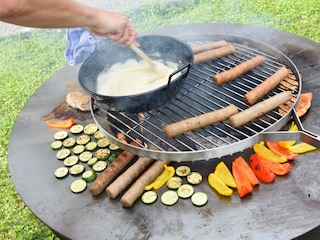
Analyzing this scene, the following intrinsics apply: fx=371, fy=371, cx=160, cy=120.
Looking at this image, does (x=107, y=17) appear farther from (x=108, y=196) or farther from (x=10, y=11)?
(x=108, y=196)

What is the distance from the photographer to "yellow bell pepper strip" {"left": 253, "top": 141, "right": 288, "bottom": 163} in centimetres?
278

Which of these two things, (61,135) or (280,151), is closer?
(280,151)

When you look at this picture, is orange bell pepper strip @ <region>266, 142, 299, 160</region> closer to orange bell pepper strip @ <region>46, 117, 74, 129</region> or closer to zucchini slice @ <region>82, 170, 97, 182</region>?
zucchini slice @ <region>82, 170, 97, 182</region>

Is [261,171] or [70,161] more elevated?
[261,171]

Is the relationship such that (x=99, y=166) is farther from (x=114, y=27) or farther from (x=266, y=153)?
(x=266, y=153)

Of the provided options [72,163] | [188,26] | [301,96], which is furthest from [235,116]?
[188,26]

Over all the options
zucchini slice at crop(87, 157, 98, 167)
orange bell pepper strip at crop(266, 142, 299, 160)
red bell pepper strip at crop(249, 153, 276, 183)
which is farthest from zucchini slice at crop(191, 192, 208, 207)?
zucchini slice at crop(87, 157, 98, 167)

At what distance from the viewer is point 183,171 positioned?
2.85 metres

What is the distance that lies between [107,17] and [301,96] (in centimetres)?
182

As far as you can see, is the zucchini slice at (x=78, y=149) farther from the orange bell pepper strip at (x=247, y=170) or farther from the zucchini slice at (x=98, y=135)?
the orange bell pepper strip at (x=247, y=170)

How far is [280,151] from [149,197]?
42.2 inches

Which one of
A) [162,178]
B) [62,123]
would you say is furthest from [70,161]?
[162,178]

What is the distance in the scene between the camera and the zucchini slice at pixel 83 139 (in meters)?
3.29

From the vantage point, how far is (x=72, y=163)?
306 cm
